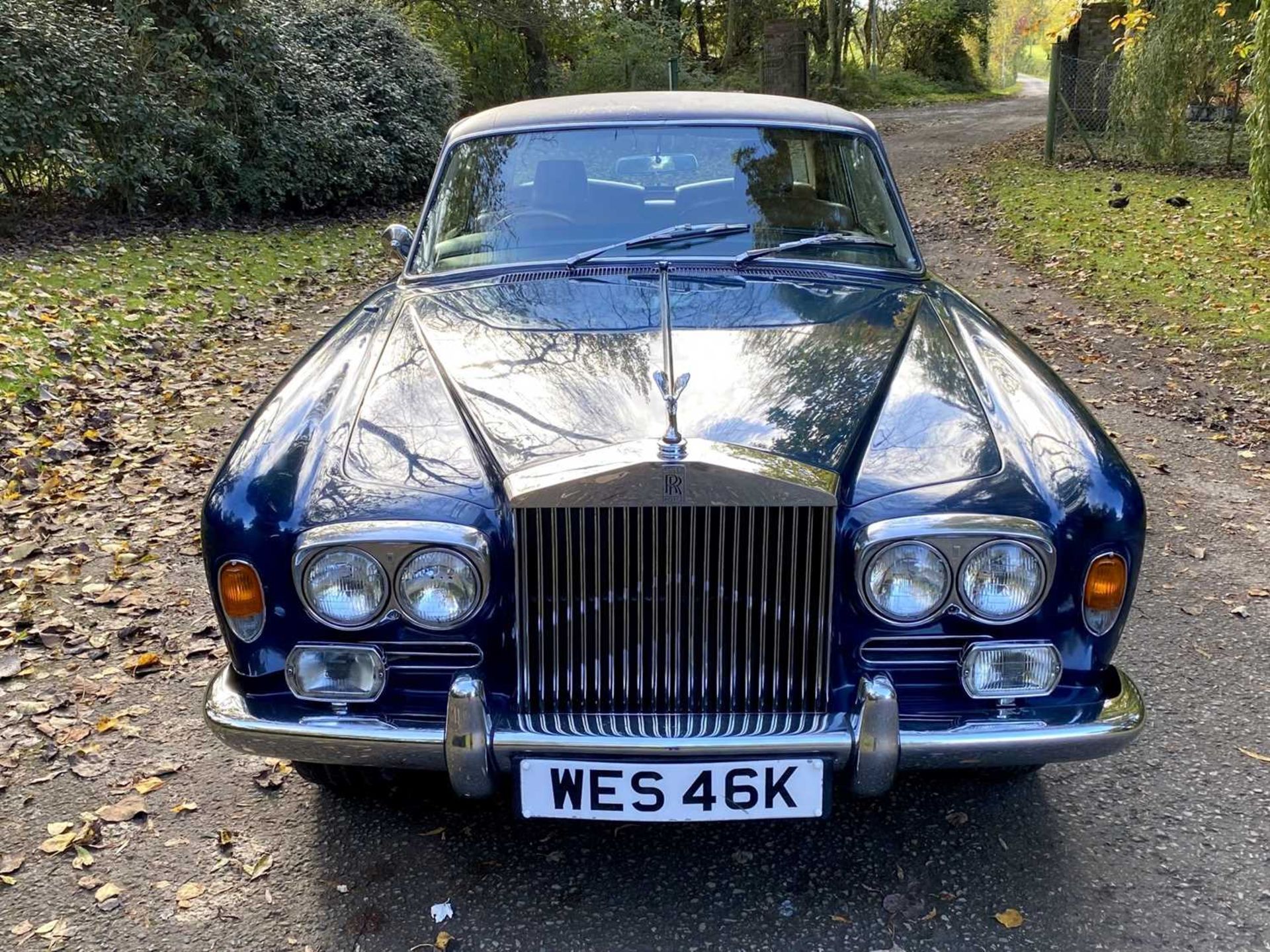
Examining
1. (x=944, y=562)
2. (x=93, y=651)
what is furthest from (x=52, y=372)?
(x=944, y=562)

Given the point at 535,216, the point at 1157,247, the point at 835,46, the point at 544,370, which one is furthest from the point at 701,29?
the point at 544,370

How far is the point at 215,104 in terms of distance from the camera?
11.5 m

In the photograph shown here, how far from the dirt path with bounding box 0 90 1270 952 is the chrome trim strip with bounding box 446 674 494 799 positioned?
1.54 ft

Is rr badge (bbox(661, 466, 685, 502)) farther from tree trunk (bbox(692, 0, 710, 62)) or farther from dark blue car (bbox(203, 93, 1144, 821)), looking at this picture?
tree trunk (bbox(692, 0, 710, 62))

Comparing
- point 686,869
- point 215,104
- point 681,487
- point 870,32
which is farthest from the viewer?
point 870,32

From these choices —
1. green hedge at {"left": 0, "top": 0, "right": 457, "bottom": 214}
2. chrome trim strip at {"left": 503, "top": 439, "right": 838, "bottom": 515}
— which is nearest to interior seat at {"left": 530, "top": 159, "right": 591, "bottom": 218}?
chrome trim strip at {"left": 503, "top": 439, "right": 838, "bottom": 515}

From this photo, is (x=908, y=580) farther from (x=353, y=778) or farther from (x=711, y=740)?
(x=353, y=778)

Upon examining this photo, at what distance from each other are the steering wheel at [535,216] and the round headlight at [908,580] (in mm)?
1857

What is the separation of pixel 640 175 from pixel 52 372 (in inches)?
179

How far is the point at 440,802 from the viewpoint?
2863mm

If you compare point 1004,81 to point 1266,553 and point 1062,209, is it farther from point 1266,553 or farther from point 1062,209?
point 1266,553

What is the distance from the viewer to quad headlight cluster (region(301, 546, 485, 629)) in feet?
7.39

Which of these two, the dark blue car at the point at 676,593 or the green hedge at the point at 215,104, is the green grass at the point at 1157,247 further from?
the green hedge at the point at 215,104

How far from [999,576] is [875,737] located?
1.42ft
